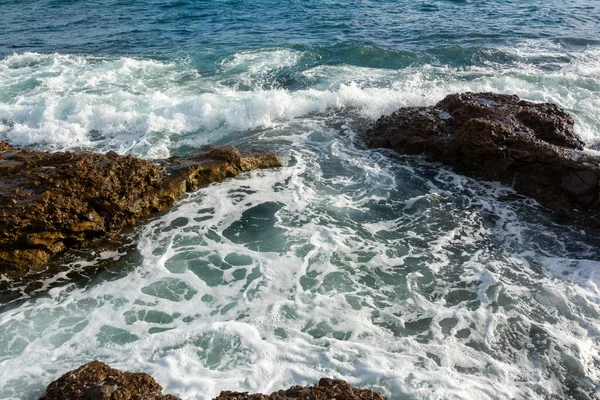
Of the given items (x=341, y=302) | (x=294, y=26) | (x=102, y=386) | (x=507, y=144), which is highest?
(x=294, y=26)

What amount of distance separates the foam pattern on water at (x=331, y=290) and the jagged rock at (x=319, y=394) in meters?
0.39

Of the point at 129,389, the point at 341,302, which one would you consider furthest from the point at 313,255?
the point at 129,389

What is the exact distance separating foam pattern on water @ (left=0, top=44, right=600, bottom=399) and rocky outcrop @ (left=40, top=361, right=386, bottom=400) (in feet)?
1.04

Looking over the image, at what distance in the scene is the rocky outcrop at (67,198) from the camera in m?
5.25

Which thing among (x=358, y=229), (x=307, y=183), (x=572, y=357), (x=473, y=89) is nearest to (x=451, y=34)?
(x=473, y=89)

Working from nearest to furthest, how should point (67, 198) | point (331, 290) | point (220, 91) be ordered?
point (331, 290), point (67, 198), point (220, 91)

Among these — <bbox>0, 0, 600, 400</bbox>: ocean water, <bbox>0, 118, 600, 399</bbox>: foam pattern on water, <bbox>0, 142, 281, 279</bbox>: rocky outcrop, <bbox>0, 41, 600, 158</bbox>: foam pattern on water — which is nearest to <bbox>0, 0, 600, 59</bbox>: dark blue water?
<bbox>0, 41, 600, 158</bbox>: foam pattern on water

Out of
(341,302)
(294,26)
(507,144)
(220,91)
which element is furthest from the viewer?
(294,26)

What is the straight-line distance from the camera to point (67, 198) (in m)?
5.54

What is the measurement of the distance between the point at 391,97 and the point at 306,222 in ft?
16.6

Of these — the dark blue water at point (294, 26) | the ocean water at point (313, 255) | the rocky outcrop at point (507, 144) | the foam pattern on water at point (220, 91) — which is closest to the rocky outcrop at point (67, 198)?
the ocean water at point (313, 255)

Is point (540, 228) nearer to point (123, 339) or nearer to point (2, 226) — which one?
point (123, 339)

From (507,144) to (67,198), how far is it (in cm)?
643

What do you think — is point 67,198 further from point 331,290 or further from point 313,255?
point 331,290
